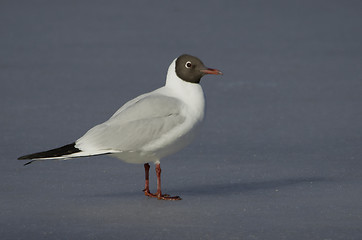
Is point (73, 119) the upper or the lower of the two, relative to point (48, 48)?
lower

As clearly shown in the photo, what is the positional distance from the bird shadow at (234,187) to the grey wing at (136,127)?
406 mm

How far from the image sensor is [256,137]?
7.72 m

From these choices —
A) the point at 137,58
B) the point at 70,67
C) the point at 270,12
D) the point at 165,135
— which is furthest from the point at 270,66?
the point at 165,135

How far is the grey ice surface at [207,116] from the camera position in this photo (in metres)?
5.39

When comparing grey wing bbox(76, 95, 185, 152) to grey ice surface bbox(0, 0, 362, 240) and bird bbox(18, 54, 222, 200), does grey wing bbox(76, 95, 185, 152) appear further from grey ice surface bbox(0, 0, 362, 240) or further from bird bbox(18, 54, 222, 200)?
grey ice surface bbox(0, 0, 362, 240)

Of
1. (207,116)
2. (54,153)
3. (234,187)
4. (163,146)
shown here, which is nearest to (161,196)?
(163,146)

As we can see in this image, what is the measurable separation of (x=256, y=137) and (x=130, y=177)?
5.30 feet

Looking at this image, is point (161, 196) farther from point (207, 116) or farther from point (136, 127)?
point (207, 116)

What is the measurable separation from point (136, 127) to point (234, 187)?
2.96 feet

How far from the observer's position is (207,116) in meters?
8.62

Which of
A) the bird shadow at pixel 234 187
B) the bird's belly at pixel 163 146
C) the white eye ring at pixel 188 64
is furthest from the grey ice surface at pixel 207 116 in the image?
the white eye ring at pixel 188 64

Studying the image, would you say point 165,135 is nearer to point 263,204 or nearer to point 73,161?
point 263,204

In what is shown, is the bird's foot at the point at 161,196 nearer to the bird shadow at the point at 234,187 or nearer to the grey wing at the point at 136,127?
the bird shadow at the point at 234,187

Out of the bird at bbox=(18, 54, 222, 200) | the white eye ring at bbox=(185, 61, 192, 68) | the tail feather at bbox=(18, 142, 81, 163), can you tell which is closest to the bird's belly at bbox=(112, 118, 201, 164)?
the bird at bbox=(18, 54, 222, 200)
